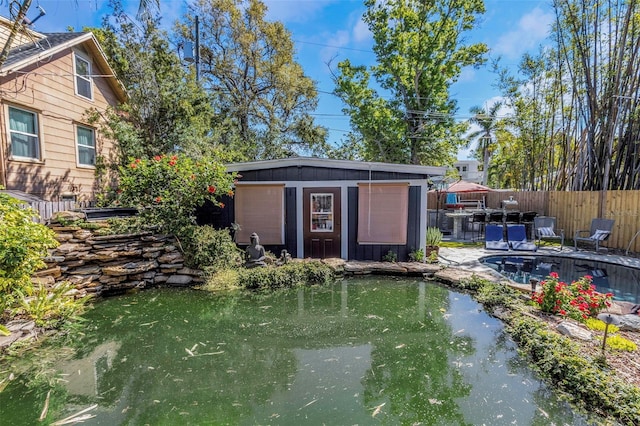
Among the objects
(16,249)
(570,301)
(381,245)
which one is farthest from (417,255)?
(16,249)

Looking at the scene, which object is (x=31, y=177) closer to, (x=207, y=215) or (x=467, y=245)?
(x=207, y=215)

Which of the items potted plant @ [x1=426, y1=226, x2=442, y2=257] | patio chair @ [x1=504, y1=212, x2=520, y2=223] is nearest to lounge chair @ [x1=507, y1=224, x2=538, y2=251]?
patio chair @ [x1=504, y1=212, x2=520, y2=223]

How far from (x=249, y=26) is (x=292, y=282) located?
1315 cm

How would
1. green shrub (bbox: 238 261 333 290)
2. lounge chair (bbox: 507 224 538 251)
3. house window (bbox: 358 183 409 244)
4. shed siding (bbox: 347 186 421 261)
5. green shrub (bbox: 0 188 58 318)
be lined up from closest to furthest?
1. green shrub (bbox: 0 188 58 318)
2. green shrub (bbox: 238 261 333 290)
3. house window (bbox: 358 183 409 244)
4. shed siding (bbox: 347 186 421 261)
5. lounge chair (bbox: 507 224 538 251)

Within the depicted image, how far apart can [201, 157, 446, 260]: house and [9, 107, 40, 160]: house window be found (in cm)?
502

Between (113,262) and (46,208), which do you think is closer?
(46,208)

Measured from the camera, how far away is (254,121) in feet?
49.9

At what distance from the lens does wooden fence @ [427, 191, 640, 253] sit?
8.40 m

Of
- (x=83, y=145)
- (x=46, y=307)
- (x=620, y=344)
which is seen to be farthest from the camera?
(x=83, y=145)

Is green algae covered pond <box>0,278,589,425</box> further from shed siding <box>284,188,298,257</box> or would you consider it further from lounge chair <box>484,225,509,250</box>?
lounge chair <box>484,225,509,250</box>

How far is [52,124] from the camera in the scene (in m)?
7.76

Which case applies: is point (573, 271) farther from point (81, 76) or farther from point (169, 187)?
point (81, 76)

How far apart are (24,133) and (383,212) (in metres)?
8.88

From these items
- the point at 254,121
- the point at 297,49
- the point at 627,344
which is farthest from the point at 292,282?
the point at 297,49
